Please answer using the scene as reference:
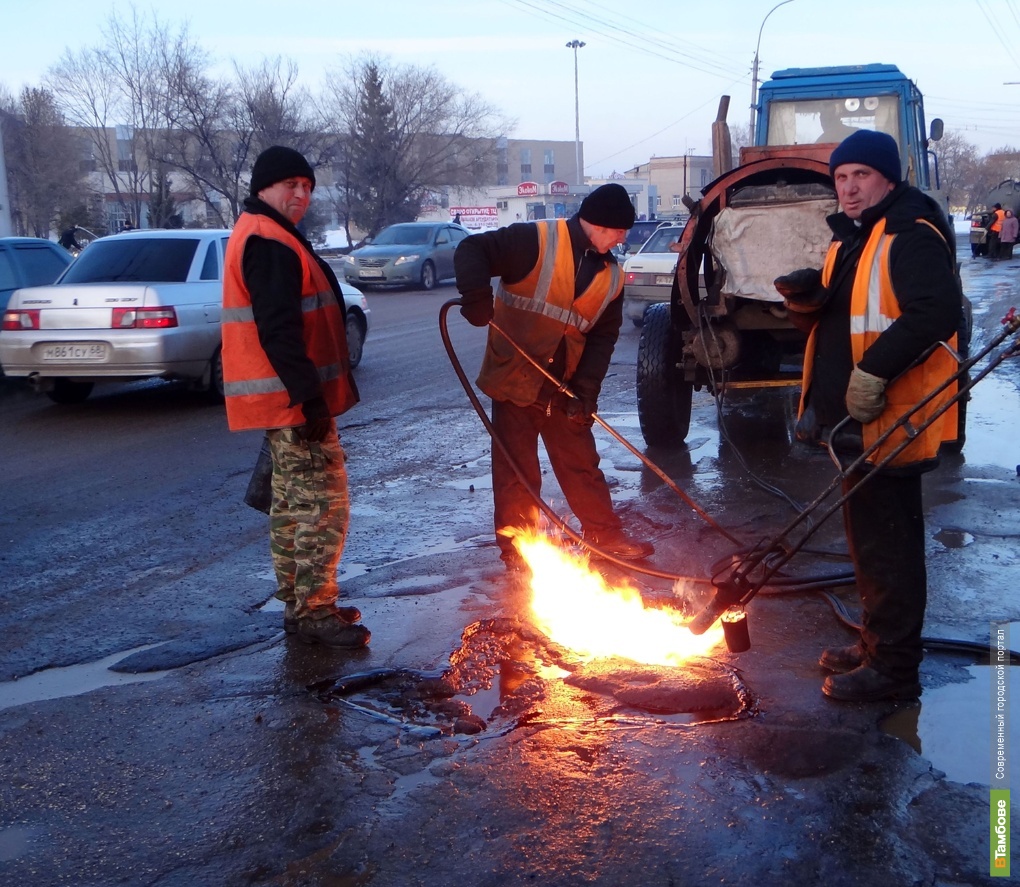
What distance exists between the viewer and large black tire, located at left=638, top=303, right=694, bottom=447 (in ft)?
24.6

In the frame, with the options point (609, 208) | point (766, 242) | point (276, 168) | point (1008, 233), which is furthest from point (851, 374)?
point (1008, 233)

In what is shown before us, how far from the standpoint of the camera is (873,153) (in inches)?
139

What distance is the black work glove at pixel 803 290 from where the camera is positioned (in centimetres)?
356

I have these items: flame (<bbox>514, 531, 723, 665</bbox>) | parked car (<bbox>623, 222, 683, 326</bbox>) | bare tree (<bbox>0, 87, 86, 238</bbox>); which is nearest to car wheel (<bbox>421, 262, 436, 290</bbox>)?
parked car (<bbox>623, 222, 683, 326</bbox>)

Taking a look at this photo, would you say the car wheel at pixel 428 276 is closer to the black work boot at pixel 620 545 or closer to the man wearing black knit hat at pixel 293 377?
the black work boot at pixel 620 545

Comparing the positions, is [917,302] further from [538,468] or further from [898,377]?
[538,468]

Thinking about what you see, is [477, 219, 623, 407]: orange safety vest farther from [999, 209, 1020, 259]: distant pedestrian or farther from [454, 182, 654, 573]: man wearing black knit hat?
[999, 209, 1020, 259]: distant pedestrian

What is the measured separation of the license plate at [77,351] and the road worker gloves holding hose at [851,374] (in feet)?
23.0

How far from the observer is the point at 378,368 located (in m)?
12.0

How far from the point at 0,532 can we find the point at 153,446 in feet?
7.23

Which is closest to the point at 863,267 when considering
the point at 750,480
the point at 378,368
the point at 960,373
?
the point at 960,373

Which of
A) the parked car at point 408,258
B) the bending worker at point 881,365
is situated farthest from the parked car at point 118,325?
the parked car at point 408,258

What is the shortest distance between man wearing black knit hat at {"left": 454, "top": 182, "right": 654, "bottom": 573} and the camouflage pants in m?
0.99

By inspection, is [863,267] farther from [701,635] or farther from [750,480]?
[750,480]
